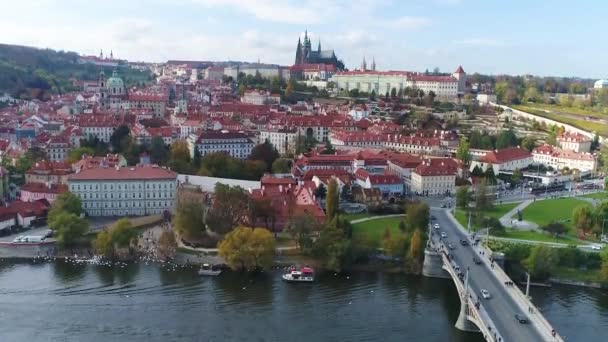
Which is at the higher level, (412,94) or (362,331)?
(412,94)

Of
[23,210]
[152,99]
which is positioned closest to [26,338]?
[23,210]

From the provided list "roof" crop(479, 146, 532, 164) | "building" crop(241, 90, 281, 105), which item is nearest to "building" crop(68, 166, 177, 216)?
"roof" crop(479, 146, 532, 164)

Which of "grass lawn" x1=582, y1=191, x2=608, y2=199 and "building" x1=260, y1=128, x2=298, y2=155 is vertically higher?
"building" x1=260, y1=128, x2=298, y2=155

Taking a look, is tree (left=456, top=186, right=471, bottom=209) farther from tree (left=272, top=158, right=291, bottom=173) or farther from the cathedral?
the cathedral

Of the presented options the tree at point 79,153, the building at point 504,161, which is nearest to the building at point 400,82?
the building at point 504,161

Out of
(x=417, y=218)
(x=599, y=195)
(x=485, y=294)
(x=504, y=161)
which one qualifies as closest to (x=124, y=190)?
(x=417, y=218)

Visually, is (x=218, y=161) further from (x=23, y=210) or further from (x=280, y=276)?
(x=280, y=276)
